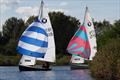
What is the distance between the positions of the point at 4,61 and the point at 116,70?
205ft

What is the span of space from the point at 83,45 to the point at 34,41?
17.1m

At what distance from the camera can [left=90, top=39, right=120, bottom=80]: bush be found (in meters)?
46.8

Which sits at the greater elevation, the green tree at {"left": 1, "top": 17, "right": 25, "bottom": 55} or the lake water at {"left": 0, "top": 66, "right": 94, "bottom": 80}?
the green tree at {"left": 1, "top": 17, "right": 25, "bottom": 55}

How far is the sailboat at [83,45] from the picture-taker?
87.6 m

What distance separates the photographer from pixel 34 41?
73.2 meters

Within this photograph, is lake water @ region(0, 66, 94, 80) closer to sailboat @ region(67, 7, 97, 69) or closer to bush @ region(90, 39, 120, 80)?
bush @ region(90, 39, 120, 80)

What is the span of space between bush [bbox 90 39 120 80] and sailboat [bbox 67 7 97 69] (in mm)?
37056

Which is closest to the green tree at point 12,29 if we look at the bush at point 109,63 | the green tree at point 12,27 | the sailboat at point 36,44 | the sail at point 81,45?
the green tree at point 12,27

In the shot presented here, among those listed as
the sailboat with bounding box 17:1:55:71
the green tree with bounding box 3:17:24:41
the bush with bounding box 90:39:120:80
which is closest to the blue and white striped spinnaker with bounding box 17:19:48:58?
the sailboat with bounding box 17:1:55:71

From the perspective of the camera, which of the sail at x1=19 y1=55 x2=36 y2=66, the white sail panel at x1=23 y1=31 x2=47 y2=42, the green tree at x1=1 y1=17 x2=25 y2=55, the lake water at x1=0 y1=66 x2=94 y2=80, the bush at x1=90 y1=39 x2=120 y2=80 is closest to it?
the bush at x1=90 y1=39 x2=120 y2=80

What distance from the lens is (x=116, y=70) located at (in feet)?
152

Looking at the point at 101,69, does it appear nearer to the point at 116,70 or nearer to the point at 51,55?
the point at 116,70

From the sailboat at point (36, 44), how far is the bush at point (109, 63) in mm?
23501

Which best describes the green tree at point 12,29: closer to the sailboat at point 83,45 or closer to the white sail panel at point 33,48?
the sailboat at point 83,45
